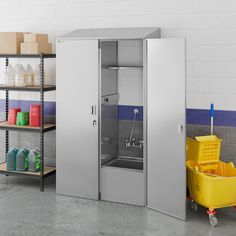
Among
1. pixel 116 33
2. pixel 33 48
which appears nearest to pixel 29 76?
pixel 33 48

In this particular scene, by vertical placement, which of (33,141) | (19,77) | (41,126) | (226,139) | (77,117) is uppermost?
(19,77)

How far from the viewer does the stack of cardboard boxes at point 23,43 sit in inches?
202

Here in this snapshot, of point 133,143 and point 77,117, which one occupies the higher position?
point 77,117

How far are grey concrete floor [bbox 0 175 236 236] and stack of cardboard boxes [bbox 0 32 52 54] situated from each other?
5.28 ft

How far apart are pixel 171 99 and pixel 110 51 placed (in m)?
1.11

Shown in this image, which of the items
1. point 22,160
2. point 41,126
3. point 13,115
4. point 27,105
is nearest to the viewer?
point 41,126

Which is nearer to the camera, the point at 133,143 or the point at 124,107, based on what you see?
the point at 133,143

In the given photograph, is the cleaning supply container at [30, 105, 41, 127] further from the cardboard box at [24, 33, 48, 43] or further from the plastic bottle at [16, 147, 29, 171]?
the cardboard box at [24, 33, 48, 43]

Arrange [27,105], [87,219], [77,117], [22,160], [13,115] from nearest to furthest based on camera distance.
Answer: [87,219]
[77,117]
[22,160]
[13,115]
[27,105]

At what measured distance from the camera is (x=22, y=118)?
5281mm

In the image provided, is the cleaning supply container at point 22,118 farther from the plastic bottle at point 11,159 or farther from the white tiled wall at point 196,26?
the white tiled wall at point 196,26

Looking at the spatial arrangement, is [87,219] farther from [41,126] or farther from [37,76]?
[37,76]

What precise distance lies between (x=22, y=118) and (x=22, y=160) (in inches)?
19.2

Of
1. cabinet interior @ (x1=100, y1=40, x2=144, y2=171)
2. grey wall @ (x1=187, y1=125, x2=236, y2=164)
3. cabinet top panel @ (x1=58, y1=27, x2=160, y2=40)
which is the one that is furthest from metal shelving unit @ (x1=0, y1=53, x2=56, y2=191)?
grey wall @ (x1=187, y1=125, x2=236, y2=164)
